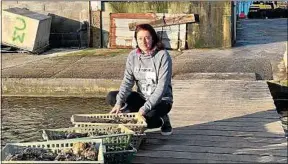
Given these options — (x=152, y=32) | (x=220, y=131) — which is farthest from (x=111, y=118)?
(x=220, y=131)

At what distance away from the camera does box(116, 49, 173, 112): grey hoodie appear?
483cm

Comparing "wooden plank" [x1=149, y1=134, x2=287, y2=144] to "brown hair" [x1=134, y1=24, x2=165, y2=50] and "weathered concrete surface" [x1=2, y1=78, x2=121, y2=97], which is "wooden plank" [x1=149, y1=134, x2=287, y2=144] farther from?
"weathered concrete surface" [x1=2, y1=78, x2=121, y2=97]

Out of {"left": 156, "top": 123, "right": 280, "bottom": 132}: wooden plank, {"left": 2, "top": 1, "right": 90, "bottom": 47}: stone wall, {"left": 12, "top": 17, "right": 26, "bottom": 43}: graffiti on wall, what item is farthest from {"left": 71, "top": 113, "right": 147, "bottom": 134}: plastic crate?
{"left": 2, "top": 1, "right": 90, "bottom": 47}: stone wall

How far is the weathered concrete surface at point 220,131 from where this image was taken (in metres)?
4.59

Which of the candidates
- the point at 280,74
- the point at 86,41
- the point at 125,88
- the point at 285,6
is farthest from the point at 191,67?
the point at 285,6

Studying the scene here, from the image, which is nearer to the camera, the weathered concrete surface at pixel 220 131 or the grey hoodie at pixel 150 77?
the weathered concrete surface at pixel 220 131

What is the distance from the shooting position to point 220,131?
5.36 meters

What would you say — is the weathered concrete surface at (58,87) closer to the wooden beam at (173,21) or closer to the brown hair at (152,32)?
the wooden beam at (173,21)

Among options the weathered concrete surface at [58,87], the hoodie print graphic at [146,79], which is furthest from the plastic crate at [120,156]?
the weathered concrete surface at [58,87]

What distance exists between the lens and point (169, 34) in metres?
12.2

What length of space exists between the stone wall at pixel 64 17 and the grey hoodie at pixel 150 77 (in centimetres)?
777

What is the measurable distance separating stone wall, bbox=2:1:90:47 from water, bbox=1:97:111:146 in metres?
3.64

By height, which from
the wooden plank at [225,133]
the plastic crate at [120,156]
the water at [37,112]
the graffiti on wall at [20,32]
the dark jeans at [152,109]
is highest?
the graffiti on wall at [20,32]

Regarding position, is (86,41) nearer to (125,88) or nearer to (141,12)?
(141,12)
